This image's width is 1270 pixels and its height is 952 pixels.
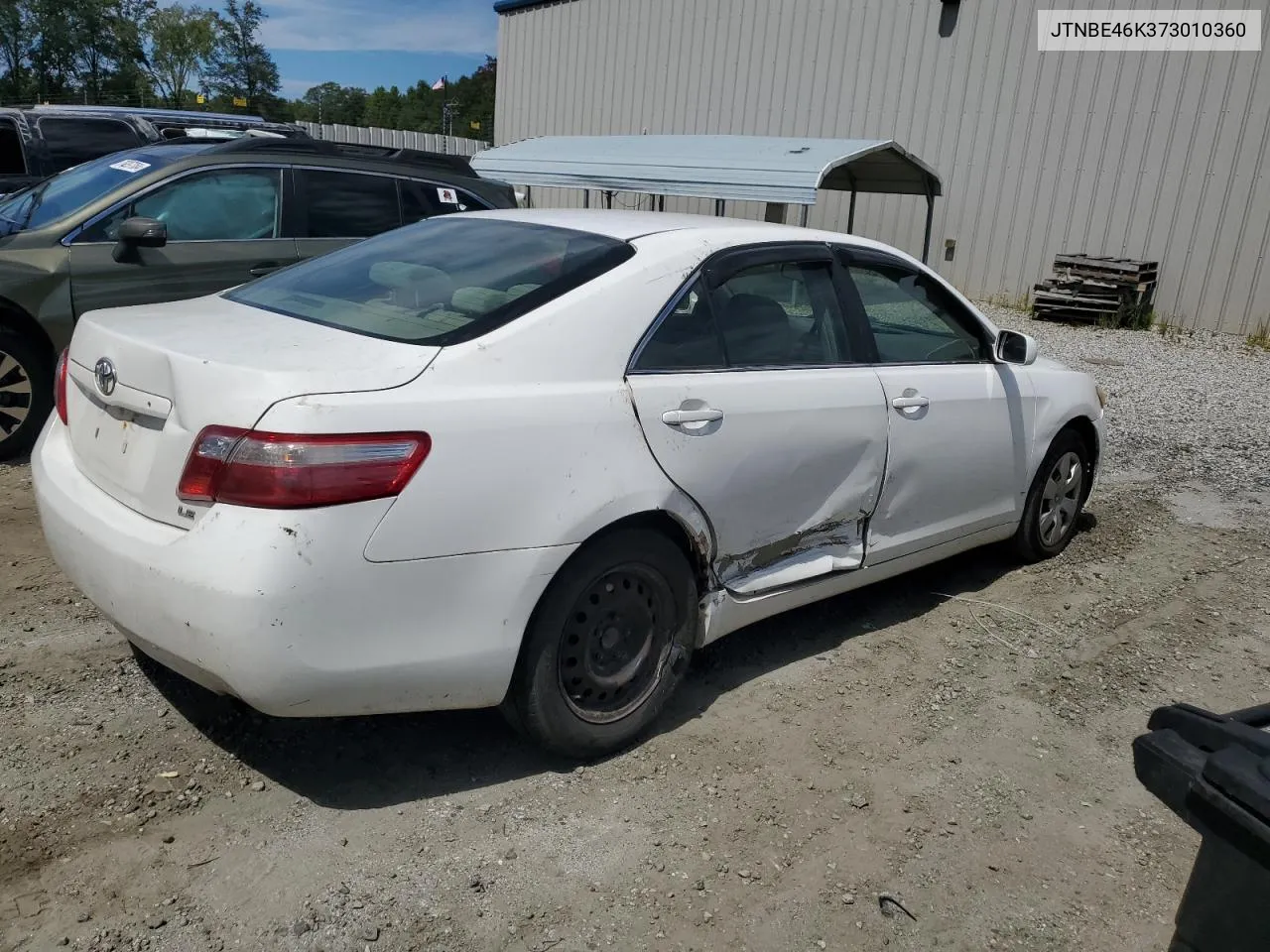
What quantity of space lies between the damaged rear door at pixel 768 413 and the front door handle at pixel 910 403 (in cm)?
8

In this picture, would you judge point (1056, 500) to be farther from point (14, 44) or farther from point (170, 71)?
point (170, 71)

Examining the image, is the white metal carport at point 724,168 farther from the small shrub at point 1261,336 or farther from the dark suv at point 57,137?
the small shrub at point 1261,336

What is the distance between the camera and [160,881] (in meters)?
2.58

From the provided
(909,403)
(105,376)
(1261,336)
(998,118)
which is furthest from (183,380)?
(998,118)

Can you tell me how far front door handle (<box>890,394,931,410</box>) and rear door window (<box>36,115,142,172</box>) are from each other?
27.5ft

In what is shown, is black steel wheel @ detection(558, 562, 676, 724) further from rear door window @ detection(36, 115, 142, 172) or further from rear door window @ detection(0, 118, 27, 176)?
rear door window @ detection(0, 118, 27, 176)

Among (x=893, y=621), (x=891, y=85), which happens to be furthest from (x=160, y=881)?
(x=891, y=85)

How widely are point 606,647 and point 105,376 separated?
1.66 meters

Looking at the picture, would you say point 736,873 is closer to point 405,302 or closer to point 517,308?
point 517,308

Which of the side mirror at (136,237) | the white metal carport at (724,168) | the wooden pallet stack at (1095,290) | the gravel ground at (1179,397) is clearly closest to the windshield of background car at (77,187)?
the side mirror at (136,237)

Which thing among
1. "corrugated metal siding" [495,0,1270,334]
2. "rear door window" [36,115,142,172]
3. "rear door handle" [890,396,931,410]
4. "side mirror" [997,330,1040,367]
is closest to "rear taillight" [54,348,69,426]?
"rear door handle" [890,396,931,410]

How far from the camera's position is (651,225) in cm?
365

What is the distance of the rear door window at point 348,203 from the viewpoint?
654 centimetres

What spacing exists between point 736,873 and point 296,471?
1554mm
